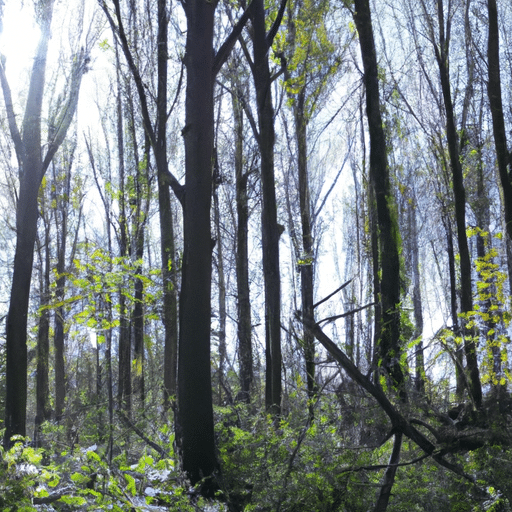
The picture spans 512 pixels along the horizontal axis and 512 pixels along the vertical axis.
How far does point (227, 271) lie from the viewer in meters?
18.1

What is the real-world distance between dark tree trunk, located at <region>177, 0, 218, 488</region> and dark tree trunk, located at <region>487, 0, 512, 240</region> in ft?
15.5

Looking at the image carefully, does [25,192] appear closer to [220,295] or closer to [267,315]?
[267,315]

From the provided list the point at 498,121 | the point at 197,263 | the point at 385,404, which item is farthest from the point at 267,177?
the point at 385,404

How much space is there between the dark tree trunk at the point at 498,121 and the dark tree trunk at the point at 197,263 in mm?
4712

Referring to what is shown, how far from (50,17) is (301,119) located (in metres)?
4.70

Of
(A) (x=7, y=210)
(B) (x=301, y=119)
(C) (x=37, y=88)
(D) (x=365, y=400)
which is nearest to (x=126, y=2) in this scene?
(C) (x=37, y=88)

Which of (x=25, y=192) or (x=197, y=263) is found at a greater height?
(x=25, y=192)

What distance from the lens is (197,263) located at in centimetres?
449

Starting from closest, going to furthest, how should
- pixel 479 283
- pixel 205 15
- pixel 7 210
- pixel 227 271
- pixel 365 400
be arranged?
pixel 365 400, pixel 205 15, pixel 479 283, pixel 7 210, pixel 227 271

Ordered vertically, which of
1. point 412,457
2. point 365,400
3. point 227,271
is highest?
point 227,271

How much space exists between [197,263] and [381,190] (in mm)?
2351

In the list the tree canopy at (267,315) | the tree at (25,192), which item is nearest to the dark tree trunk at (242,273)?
the tree canopy at (267,315)

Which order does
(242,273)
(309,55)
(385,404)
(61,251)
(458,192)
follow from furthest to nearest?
1. (61,251)
2. (242,273)
3. (458,192)
4. (309,55)
5. (385,404)

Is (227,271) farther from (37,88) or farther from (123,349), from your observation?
(37,88)
